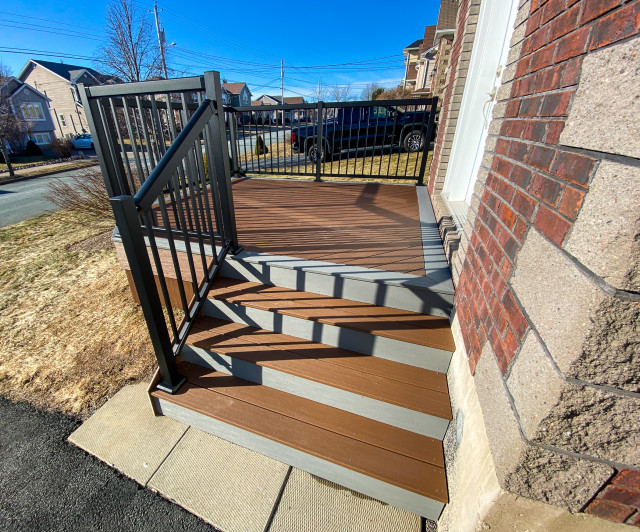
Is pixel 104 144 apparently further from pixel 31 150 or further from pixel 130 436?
pixel 31 150

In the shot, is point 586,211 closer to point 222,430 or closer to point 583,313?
point 583,313

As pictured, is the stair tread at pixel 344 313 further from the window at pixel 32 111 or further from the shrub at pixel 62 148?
the window at pixel 32 111

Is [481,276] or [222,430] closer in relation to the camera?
[481,276]

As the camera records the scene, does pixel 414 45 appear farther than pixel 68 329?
Yes

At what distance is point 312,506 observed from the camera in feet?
4.78

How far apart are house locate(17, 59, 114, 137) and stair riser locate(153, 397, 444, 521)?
36426 millimetres

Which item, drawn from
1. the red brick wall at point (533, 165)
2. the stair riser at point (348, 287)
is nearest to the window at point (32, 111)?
the stair riser at point (348, 287)

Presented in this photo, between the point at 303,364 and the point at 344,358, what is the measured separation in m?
0.26

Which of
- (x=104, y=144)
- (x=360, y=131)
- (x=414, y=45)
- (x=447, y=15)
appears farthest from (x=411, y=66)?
(x=104, y=144)

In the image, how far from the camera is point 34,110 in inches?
1060

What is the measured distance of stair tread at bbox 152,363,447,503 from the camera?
55.4 inches

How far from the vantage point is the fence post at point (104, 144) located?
214 cm

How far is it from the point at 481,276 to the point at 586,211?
0.69 m

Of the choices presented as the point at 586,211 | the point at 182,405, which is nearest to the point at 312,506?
the point at 182,405
